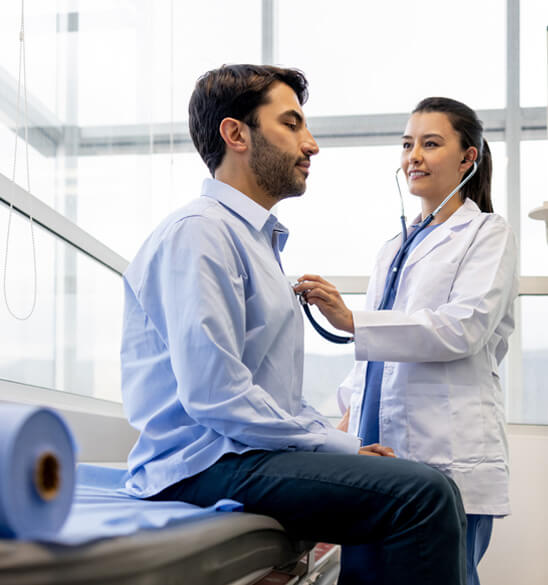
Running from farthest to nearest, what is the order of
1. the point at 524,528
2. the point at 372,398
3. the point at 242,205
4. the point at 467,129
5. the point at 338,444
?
the point at 524,528 → the point at 467,129 → the point at 372,398 → the point at 242,205 → the point at 338,444

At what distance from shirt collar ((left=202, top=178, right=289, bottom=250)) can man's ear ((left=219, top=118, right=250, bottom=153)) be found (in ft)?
Result: 0.38

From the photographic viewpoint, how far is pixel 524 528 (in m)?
2.39

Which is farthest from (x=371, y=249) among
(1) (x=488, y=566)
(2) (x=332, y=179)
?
(1) (x=488, y=566)

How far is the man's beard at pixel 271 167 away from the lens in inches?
62.9

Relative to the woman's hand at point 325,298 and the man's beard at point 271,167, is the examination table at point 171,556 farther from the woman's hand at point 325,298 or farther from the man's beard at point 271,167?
the man's beard at point 271,167

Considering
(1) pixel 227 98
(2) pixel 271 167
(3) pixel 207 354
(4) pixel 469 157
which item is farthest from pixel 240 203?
(4) pixel 469 157

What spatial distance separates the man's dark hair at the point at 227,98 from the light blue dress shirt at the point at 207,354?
0.25m

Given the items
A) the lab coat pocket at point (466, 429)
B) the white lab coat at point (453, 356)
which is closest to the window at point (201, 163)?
the white lab coat at point (453, 356)

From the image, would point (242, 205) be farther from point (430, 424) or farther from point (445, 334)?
point (430, 424)

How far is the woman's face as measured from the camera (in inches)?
76.2

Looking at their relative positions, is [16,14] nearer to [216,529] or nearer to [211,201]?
[211,201]

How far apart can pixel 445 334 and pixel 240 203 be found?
1.80ft

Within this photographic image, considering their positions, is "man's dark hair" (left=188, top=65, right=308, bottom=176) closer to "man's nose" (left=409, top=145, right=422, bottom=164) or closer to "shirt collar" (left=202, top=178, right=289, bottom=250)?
"shirt collar" (left=202, top=178, right=289, bottom=250)

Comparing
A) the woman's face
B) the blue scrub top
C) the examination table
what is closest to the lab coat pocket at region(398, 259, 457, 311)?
the blue scrub top
